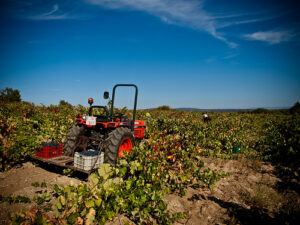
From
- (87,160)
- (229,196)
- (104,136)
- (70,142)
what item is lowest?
(229,196)

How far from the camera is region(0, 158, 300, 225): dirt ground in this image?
2640mm

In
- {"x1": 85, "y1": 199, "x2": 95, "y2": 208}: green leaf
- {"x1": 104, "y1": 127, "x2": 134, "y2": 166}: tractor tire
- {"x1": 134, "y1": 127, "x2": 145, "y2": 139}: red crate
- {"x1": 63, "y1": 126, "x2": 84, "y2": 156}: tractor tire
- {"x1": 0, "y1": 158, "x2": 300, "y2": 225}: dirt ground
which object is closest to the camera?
{"x1": 85, "y1": 199, "x2": 95, "y2": 208}: green leaf

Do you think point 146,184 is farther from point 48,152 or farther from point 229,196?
point 48,152

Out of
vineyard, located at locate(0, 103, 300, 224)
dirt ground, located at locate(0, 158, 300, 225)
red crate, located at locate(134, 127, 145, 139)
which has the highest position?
red crate, located at locate(134, 127, 145, 139)

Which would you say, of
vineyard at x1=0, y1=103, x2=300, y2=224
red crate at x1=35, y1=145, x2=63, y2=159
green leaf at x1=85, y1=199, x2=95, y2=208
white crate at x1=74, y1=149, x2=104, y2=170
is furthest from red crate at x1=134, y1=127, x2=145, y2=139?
green leaf at x1=85, y1=199, x2=95, y2=208

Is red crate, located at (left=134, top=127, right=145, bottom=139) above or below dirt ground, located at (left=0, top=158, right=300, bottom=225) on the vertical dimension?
above

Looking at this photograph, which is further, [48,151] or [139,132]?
[139,132]

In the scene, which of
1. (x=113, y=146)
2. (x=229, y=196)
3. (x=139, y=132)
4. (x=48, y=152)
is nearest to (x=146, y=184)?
(x=113, y=146)

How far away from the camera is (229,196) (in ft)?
11.2

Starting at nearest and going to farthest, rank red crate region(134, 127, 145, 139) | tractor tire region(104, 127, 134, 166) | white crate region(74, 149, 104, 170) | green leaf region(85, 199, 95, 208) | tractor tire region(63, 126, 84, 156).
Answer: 1. green leaf region(85, 199, 95, 208)
2. white crate region(74, 149, 104, 170)
3. tractor tire region(104, 127, 134, 166)
4. tractor tire region(63, 126, 84, 156)
5. red crate region(134, 127, 145, 139)

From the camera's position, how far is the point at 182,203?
3094 millimetres

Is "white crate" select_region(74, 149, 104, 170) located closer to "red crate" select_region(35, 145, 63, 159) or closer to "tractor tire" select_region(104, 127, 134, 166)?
"tractor tire" select_region(104, 127, 134, 166)

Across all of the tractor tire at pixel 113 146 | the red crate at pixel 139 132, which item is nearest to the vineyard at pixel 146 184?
the tractor tire at pixel 113 146

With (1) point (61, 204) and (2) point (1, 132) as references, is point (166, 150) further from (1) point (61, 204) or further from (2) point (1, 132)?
(2) point (1, 132)
